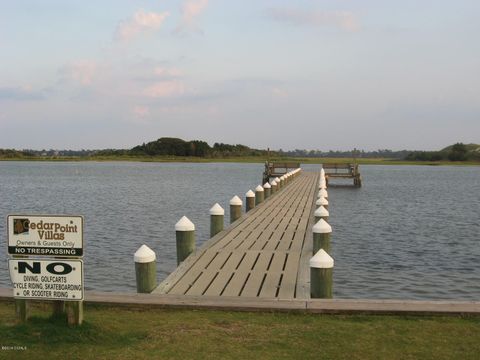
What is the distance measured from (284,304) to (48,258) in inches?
122

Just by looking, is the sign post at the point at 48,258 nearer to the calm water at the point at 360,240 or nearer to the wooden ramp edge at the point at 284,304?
the wooden ramp edge at the point at 284,304

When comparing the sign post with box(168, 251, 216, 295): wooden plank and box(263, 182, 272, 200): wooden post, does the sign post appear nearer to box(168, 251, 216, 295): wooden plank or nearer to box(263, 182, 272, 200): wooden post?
box(168, 251, 216, 295): wooden plank

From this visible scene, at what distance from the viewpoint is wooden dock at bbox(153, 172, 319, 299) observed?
874 cm

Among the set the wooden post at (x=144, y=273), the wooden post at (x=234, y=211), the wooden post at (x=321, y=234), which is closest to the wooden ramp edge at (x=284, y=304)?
the wooden post at (x=144, y=273)

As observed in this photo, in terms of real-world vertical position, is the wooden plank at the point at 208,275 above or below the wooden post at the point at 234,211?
below

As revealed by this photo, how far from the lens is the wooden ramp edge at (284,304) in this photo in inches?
275

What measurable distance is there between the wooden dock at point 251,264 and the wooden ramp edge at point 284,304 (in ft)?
2.84

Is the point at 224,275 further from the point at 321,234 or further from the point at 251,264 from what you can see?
the point at 321,234

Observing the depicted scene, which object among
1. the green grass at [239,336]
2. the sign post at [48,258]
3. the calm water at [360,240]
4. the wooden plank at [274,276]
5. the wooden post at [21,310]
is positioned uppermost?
the sign post at [48,258]

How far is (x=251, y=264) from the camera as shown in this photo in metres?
10.6

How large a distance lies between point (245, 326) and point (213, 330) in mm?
421

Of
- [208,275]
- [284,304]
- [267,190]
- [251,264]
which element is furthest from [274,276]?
[267,190]

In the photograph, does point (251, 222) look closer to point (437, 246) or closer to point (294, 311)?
point (437, 246)

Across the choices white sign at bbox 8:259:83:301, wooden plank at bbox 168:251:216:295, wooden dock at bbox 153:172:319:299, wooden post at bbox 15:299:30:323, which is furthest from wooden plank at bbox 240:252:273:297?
wooden post at bbox 15:299:30:323
